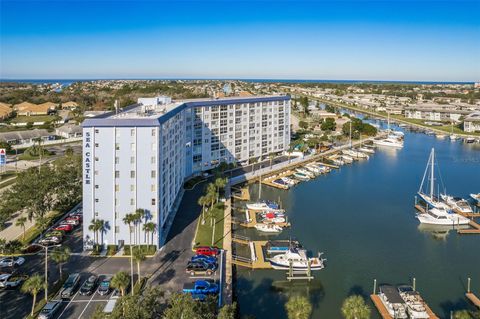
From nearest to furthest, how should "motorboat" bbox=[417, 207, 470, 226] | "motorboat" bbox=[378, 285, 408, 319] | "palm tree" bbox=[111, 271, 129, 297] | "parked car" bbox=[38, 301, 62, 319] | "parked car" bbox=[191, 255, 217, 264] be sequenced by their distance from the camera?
"parked car" bbox=[38, 301, 62, 319] < "palm tree" bbox=[111, 271, 129, 297] < "motorboat" bbox=[378, 285, 408, 319] < "parked car" bbox=[191, 255, 217, 264] < "motorboat" bbox=[417, 207, 470, 226]

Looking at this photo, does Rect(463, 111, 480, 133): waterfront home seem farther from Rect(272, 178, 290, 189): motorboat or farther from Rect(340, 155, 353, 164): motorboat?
Rect(272, 178, 290, 189): motorboat

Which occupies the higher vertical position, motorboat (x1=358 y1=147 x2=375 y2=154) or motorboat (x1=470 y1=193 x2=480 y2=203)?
motorboat (x1=358 y1=147 x2=375 y2=154)

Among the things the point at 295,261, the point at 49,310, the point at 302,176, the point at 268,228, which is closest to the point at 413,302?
the point at 295,261

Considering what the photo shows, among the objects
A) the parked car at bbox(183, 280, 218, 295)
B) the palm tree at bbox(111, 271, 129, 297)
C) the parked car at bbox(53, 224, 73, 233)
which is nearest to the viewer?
the palm tree at bbox(111, 271, 129, 297)

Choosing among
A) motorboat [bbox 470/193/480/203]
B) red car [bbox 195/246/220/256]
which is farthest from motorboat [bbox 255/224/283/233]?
motorboat [bbox 470/193/480/203]

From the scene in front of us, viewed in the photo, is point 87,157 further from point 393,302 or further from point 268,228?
point 393,302

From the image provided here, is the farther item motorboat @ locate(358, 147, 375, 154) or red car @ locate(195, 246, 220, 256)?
motorboat @ locate(358, 147, 375, 154)

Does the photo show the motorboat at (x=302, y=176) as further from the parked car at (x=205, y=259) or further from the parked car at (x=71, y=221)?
the parked car at (x=71, y=221)
